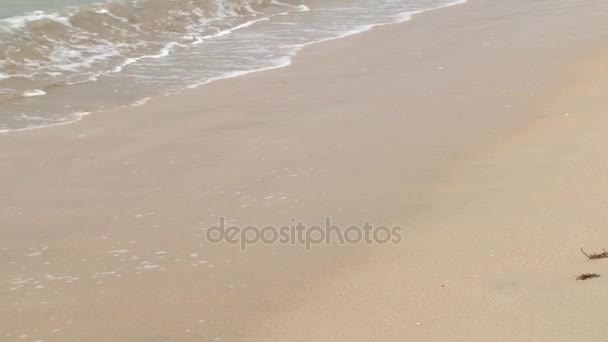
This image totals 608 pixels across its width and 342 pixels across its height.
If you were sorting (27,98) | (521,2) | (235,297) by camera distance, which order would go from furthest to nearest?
(521,2) → (27,98) → (235,297)

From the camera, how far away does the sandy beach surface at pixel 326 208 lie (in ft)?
10.5

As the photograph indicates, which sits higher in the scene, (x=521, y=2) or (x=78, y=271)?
(x=78, y=271)

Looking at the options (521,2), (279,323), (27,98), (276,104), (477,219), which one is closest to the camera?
(279,323)

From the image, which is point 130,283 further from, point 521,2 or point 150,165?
point 521,2

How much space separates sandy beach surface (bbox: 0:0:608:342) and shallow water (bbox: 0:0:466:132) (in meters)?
0.64

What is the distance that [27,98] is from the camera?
7.02 meters

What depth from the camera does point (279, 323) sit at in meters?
3.19

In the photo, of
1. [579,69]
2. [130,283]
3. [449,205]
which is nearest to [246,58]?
[579,69]

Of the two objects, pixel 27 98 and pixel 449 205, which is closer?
pixel 449 205

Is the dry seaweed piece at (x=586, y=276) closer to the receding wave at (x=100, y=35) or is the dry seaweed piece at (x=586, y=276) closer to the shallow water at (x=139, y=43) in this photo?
the shallow water at (x=139, y=43)

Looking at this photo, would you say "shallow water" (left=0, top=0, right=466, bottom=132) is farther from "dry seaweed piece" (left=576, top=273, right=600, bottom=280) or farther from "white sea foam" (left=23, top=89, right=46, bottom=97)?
"dry seaweed piece" (left=576, top=273, right=600, bottom=280)

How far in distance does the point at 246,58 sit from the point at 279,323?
5.37 meters

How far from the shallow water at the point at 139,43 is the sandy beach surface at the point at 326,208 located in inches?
25.2

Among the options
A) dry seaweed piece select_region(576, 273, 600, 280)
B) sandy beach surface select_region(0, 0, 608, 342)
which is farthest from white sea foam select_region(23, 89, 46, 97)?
dry seaweed piece select_region(576, 273, 600, 280)
